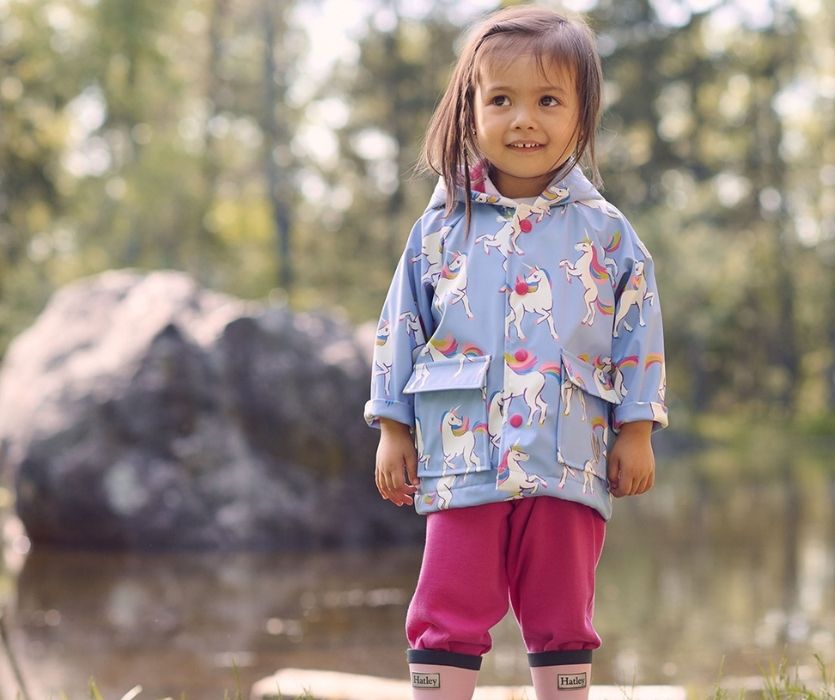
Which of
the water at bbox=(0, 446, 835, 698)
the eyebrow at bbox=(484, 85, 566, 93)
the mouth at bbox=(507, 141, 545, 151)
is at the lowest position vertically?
the water at bbox=(0, 446, 835, 698)

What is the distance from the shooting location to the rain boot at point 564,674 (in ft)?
7.77

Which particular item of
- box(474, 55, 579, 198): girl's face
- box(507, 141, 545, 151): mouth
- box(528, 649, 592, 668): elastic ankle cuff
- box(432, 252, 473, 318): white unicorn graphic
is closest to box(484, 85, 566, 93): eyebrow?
box(474, 55, 579, 198): girl's face

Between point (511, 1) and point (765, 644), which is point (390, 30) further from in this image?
point (765, 644)

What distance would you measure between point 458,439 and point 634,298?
0.44 m

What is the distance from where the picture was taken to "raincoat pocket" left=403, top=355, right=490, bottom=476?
2.38 m

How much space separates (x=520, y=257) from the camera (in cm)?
248

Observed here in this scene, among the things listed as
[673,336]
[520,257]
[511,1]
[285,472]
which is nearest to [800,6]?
[673,336]

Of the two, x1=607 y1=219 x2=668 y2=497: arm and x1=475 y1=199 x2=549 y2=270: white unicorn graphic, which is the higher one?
x1=475 y1=199 x2=549 y2=270: white unicorn graphic

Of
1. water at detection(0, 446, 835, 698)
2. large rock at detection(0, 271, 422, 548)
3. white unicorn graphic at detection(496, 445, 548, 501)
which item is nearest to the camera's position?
white unicorn graphic at detection(496, 445, 548, 501)

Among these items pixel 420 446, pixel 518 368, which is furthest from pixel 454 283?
pixel 420 446

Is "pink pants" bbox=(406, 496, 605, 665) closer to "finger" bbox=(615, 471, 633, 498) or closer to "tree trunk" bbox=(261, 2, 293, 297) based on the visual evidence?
"finger" bbox=(615, 471, 633, 498)

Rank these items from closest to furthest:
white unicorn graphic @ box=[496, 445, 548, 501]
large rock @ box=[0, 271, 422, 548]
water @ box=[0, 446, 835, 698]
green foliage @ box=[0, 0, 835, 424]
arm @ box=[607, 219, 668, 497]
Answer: white unicorn graphic @ box=[496, 445, 548, 501], arm @ box=[607, 219, 668, 497], water @ box=[0, 446, 835, 698], large rock @ box=[0, 271, 422, 548], green foliage @ box=[0, 0, 835, 424]

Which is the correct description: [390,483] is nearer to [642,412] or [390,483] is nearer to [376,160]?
[642,412]

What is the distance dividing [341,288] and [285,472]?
16.0 meters
